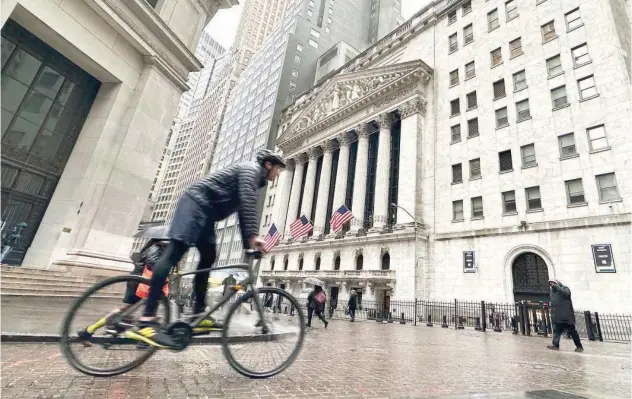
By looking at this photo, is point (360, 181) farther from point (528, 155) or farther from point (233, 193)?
point (233, 193)

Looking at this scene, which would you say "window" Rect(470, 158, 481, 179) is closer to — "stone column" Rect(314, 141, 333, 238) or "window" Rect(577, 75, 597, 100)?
"window" Rect(577, 75, 597, 100)

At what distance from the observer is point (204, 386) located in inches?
123

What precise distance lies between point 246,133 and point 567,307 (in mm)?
72634

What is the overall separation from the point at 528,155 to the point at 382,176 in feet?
44.2

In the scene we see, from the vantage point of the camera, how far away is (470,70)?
31.8m

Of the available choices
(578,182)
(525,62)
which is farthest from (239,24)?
(578,182)

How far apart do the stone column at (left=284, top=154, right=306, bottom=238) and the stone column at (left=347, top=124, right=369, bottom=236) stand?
12.2 meters

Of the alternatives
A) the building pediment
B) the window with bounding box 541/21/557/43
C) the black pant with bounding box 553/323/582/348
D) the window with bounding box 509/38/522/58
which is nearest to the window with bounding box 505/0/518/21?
the window with bounding box 509/38/522/58

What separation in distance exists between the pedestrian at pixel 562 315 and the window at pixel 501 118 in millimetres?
21162

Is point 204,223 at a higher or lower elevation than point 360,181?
lower

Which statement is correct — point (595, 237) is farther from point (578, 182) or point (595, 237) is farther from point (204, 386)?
point (204, 386)

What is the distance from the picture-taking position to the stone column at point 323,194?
1596 inches

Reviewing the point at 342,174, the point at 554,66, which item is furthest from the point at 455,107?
the point at 342,174

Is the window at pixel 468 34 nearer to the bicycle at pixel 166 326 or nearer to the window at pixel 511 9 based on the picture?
the window at pixel 511 9
